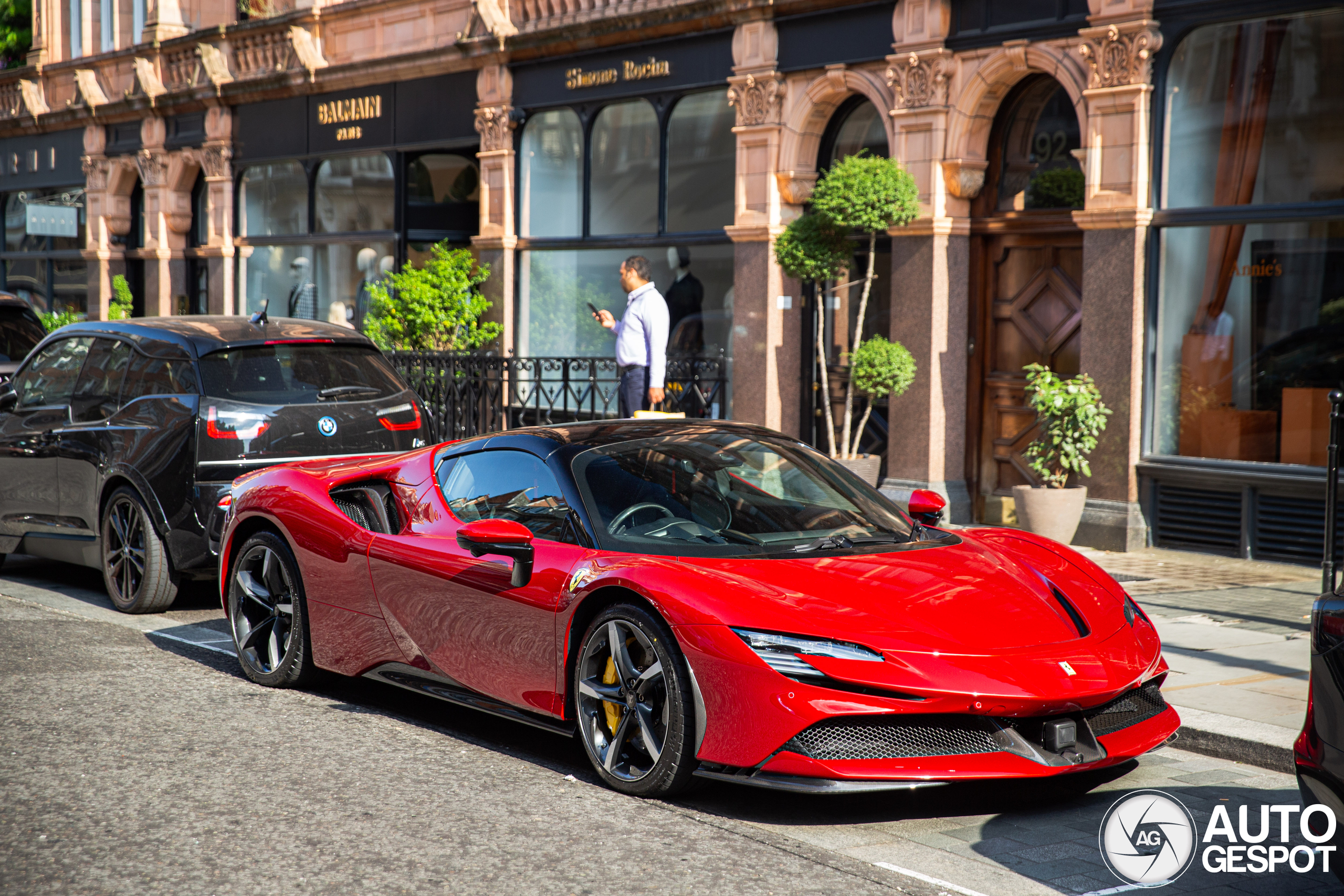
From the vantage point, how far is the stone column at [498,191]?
60.2 ft

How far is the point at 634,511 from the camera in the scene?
5738mm

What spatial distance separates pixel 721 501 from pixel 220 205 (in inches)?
808

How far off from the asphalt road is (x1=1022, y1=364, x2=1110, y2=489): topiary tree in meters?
5.98

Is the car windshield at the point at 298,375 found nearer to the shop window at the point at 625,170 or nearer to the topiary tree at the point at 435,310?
the topiary tree at the point at 435,310

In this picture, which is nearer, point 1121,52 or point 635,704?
point 635,704

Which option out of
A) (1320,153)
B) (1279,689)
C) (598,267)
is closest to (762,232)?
(598,267)

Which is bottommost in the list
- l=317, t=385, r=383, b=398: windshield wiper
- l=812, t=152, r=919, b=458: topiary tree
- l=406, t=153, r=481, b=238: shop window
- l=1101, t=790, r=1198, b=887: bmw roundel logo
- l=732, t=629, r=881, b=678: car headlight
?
l=1101, t=790, r=1198, b=887: bmw roundel logo

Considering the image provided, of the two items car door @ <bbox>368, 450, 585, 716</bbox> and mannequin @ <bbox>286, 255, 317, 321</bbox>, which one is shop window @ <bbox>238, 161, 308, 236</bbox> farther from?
car door @ <bbox>368, 450, 585, 716</bbox>

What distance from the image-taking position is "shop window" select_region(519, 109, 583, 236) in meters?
17.9

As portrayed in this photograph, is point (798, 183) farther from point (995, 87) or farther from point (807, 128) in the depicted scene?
point (995, 87)

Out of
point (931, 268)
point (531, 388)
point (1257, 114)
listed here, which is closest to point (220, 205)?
point (531, 388)

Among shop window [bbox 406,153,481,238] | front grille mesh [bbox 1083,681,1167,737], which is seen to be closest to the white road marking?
front grille mesh [bbox 1083,681,1167,737]

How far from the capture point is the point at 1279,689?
677cm

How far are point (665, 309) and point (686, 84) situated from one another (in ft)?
12.4
